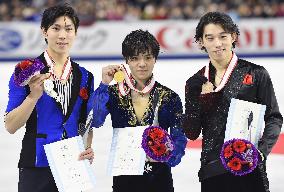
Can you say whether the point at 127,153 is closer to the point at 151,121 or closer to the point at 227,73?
the point at 151,121

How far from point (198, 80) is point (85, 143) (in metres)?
0.73

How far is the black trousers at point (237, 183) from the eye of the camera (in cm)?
372

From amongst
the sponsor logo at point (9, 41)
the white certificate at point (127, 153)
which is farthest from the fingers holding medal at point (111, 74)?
the sponsor logo at point (9, 41)

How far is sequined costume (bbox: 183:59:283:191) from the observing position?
3.71 m

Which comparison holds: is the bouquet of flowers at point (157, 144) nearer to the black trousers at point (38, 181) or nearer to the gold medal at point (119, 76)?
the gold medal at point (119, 76)

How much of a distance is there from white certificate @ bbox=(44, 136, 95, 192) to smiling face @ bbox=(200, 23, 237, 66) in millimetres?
827

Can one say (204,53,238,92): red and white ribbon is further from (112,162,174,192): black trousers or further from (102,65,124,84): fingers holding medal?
(112,162,174,192): black trousers

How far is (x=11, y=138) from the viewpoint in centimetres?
845

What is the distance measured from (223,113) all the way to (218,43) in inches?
14.2

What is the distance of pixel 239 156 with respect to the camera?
141 inches

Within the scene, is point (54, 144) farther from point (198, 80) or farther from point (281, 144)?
point (281, 144)

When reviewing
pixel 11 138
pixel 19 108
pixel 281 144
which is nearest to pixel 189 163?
pixel 281 144

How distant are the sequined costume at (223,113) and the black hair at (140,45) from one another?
36cm

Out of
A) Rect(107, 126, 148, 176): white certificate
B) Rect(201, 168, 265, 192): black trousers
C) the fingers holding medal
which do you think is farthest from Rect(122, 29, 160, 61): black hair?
Rect(201, 168, 265, 192): black trousers
